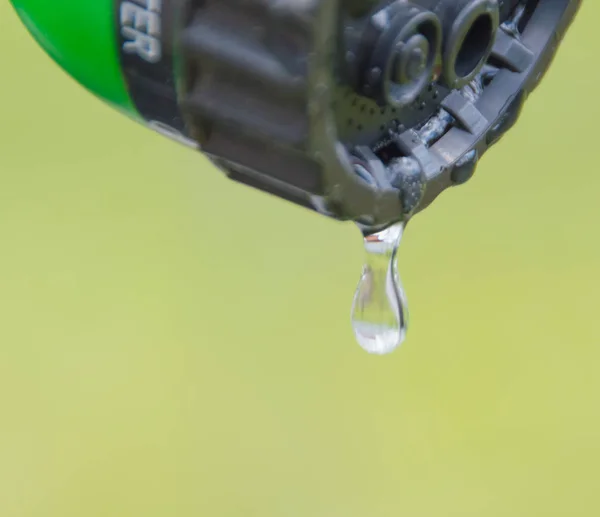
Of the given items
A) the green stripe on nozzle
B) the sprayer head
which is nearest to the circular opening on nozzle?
the sprayer head

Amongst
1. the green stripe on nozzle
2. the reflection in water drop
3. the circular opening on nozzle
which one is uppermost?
the circular opening on nozzle

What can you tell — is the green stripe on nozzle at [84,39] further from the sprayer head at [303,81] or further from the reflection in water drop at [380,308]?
the reflection in water drop at [380,308]

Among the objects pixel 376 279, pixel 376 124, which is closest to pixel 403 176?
pixel 376 124

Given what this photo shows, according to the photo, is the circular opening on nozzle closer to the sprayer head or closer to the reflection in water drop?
the sprayer head

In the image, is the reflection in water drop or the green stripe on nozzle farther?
the reflection in water drop

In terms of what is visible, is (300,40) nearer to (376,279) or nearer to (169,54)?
(169,54)

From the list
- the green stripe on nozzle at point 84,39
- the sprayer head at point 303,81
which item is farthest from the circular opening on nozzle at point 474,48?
the green stripe on nozzle at point 84,39
